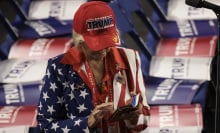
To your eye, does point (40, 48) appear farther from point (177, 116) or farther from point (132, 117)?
point (132, 117)

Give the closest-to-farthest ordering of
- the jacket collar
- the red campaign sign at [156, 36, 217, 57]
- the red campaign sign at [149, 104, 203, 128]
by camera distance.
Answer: the jacket collar → the red campaign sign at [149, 104, 203, 128] → the red campaign sign at [156, 36, 217, 57]

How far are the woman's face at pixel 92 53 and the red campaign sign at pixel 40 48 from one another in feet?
5.58

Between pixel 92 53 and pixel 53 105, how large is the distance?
20 cm

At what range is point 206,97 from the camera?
2887 mm

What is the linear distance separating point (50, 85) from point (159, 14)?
2.37 meters

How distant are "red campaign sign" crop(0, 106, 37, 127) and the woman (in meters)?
1.02

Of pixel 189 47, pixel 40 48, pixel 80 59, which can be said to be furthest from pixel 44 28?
pixel 80 59

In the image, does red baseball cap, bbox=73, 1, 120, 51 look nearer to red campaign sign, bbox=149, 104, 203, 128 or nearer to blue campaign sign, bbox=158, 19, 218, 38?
red campaign sign, bbox=149, 104, 203, 128

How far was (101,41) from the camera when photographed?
1.66m

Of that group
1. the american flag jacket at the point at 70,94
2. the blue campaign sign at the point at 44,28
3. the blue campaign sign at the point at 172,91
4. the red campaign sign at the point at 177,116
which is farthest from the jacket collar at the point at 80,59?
the blue campaign sign at the point at 44,28

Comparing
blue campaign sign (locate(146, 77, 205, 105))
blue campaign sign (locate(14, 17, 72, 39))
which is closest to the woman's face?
blue campaign sign (locate(146, 77, 205, 105))

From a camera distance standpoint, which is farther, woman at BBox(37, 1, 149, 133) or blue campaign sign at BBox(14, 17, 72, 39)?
blue campaign sign at BBox(14, 17, 72, 39)

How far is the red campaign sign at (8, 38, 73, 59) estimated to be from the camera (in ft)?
11.3

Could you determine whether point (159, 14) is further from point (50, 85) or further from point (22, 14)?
point (50, 85)
